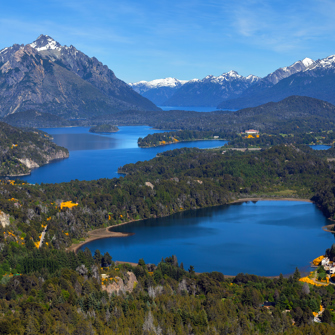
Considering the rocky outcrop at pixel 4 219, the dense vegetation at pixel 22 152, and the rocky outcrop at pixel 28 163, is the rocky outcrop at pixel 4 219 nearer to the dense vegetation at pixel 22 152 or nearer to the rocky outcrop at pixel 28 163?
the dense vegetation at pixel 22 152

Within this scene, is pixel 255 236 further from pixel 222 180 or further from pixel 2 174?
pixel 2 174

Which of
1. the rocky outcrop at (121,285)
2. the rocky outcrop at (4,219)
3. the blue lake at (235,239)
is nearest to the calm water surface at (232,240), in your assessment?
the blue lake at (235,239)

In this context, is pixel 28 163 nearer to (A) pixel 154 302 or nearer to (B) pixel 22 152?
(B) pixel 22 152

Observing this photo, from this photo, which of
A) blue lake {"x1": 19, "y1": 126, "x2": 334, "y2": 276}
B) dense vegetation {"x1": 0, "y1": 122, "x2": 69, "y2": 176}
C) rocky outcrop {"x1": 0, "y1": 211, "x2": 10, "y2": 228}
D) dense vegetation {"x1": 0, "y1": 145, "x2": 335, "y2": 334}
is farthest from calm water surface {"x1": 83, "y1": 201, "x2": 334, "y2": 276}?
dense vegetation {"x1": 0, "y1": 122, "x2": 69, "y2": 176}

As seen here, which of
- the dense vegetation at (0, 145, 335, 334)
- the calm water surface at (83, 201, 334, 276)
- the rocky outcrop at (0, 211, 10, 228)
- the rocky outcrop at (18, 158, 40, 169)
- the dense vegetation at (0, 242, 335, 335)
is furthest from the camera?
the rocky outcrop at (18, 158, 40, 169)

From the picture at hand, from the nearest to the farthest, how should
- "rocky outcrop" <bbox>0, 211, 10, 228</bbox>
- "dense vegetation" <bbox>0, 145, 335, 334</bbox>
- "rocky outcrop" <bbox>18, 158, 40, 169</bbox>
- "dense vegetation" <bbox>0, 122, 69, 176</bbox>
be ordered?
"dense vegetation" <bbox>0, 145, 335, 334</bbox> → "rocky outcrop" <bbox>0, 211, 10, 228</bbox> → "dense vegetation" <bbox>0, 122, 69, 176</bbox> → "rocky outcrop" <bbox>18, 158, 40, 169</bbox>

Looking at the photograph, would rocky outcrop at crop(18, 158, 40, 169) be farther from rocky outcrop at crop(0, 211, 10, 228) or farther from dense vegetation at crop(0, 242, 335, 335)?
dense vegetation at crop(0, 242, 335, 335)

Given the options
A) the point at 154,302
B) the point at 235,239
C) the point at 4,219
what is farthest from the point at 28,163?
the point at 154,302
